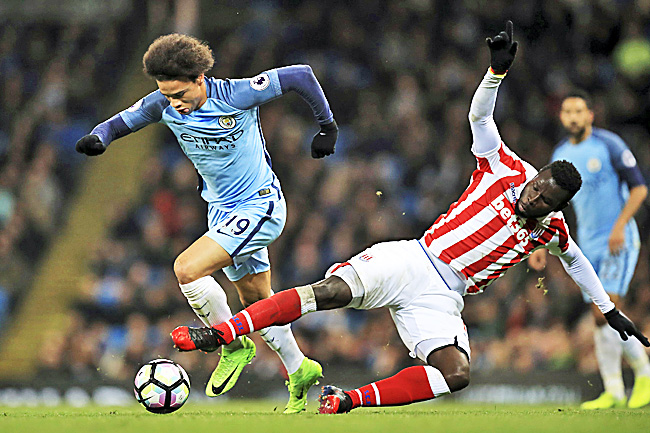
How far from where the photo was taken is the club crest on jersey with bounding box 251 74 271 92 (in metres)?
5.74

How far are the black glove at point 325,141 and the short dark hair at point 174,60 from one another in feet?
3.08

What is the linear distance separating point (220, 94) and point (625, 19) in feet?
29.4

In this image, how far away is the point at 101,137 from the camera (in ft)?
18.3

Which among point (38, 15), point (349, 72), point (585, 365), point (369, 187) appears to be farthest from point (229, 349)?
point (38, 15)

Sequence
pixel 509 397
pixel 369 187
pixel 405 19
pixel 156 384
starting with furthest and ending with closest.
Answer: pixel 405 19, pixel 369 187, pixel 509 397, pixel 156 384

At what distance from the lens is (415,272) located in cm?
564

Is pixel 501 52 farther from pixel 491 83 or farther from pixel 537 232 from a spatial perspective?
pixel 537 232

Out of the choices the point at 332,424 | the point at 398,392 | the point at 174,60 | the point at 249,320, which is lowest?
the point at 398,392

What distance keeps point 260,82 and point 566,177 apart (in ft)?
6.63

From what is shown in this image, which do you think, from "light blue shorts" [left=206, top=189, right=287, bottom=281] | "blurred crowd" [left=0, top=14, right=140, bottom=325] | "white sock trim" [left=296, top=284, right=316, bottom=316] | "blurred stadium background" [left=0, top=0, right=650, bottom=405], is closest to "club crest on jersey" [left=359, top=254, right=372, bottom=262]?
"white sock trim" [left=296, top=284, right=316, bottom=316]

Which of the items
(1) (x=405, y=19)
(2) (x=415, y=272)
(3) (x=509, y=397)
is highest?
(1) (x=405, y=19)

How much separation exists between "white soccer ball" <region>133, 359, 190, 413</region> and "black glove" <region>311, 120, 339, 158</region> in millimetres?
1739

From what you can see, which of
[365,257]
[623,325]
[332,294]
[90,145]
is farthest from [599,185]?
[90,145]

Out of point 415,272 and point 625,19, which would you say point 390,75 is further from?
point 415,272
